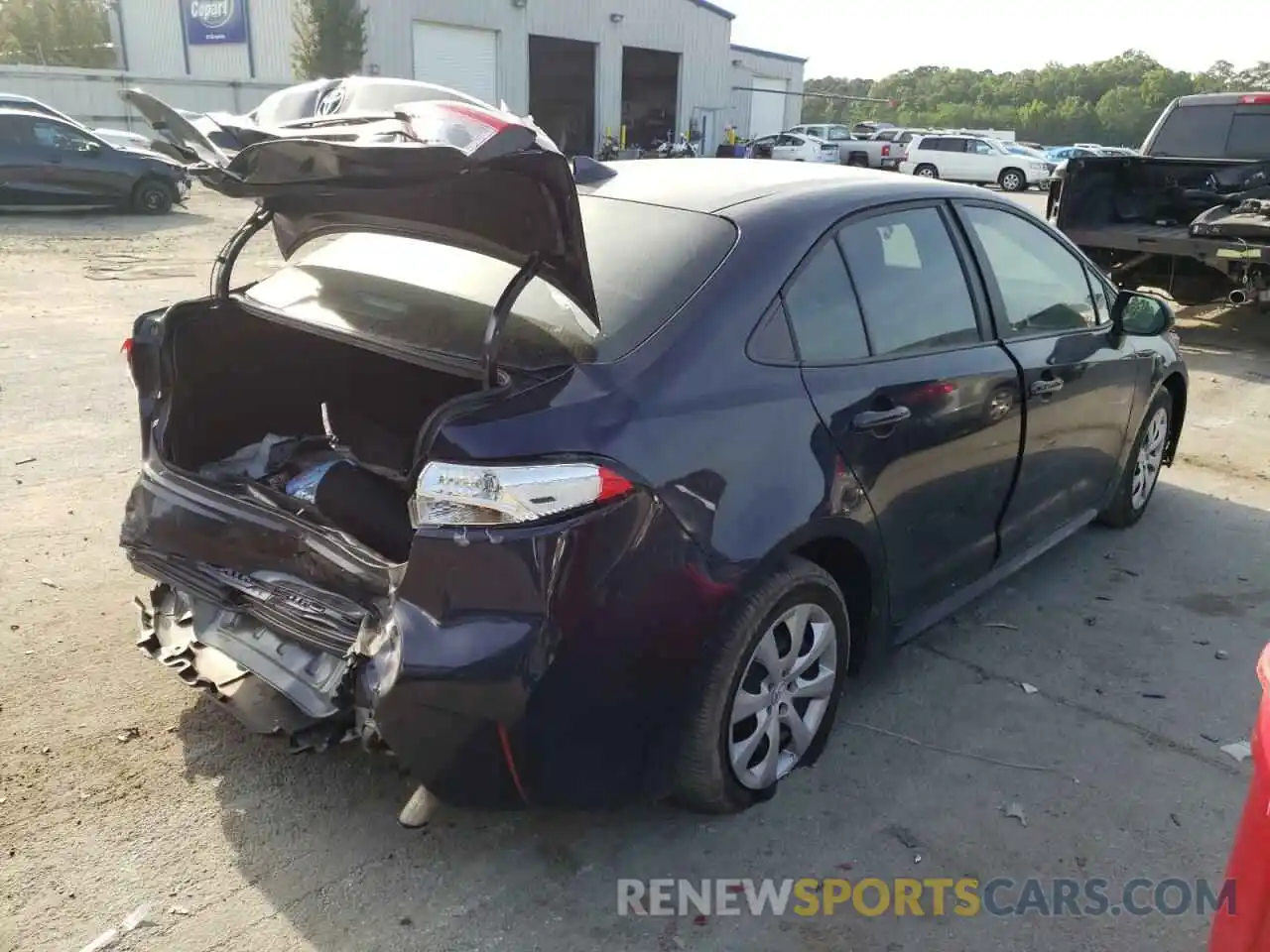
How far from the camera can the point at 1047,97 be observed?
278 feet

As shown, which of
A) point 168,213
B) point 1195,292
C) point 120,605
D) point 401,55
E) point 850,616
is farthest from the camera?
point 401,55

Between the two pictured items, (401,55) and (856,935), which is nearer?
(856,935)

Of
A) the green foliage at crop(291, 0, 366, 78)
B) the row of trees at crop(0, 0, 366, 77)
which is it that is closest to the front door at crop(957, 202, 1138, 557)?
the green foliage at crop(291, 0, 366, 78)

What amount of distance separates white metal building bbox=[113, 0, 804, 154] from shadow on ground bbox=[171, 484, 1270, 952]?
30.0 metres

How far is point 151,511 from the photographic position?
10.1ft

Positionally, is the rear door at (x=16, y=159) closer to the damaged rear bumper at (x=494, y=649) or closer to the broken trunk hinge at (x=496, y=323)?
the damaged rear bumper at (x=494, y=649)

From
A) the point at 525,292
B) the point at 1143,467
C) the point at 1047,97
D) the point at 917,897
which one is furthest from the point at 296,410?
the point at 1047,97

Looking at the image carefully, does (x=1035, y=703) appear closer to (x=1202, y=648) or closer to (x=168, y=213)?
(x=1202, y=648)

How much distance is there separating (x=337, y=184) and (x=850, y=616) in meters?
1.95

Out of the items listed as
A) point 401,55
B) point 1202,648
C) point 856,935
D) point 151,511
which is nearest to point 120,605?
point 151,511

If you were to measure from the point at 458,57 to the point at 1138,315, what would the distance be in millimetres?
35531

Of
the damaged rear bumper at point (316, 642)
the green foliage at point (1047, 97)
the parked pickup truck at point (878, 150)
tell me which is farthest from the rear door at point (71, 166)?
the green foliage at point (1047, 97)

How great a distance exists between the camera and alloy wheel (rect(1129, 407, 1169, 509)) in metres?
4.99

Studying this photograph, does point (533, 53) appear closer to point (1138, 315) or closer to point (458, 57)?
point (458, 57)
